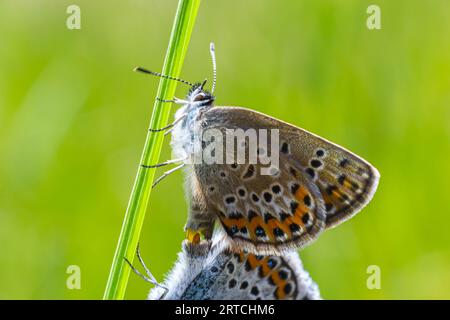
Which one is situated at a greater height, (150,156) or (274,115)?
(150,156)

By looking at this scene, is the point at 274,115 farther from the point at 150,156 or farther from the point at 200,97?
the point at 150,156

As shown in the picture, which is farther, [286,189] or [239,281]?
[286,189]

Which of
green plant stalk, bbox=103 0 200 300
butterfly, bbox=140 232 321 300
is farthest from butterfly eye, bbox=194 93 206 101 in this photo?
green plant stalk, bbox=103 0 200 300

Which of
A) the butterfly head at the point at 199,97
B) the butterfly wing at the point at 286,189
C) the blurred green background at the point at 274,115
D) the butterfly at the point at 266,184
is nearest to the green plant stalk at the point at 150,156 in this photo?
the butterfly at the point at 266,184

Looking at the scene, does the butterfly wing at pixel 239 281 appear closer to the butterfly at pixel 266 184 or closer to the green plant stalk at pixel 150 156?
the butterfly at pixel 266 184

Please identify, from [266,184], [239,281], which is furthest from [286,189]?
[239,281]

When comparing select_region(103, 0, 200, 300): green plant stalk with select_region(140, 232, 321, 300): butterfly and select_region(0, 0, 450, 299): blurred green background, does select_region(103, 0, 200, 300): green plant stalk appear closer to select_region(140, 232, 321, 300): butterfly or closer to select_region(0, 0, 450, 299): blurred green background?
select_region(140, 232, 321, 300): butterfly
